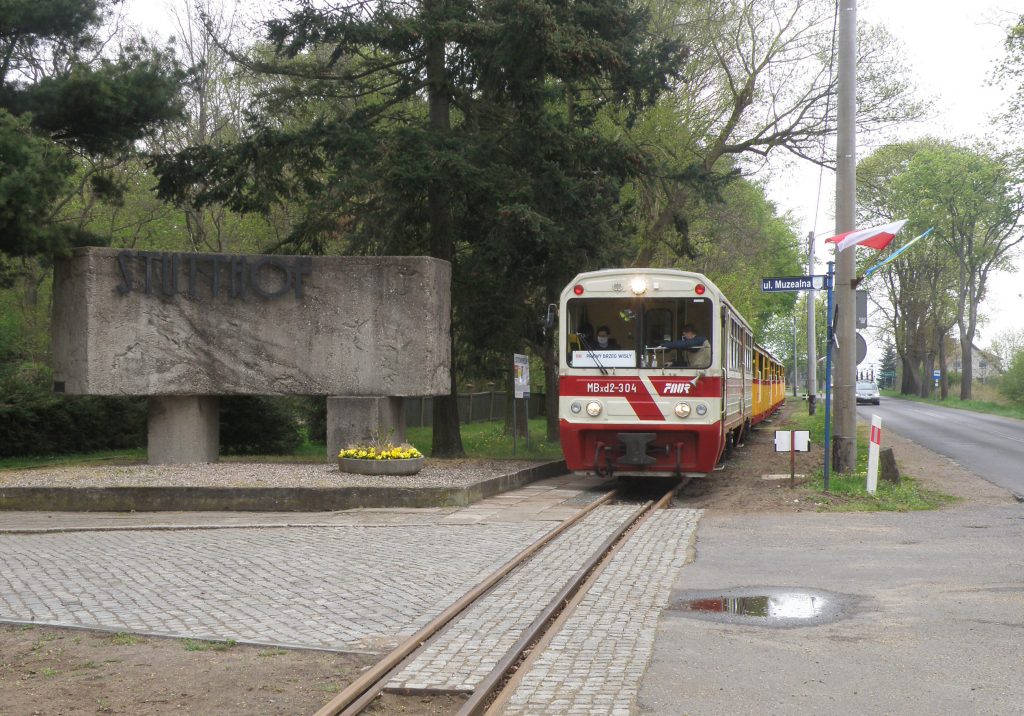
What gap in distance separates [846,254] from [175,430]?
36.5ft

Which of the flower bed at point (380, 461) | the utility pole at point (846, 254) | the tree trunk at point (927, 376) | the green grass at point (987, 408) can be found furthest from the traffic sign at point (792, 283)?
the tree trunk at point (927, 376)

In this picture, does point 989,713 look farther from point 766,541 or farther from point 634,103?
point 634,103

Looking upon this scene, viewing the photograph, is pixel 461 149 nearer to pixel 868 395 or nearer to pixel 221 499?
pixel 221 499

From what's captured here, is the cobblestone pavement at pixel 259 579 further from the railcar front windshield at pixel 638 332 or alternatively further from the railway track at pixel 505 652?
the railcar front windshield at pixel 638 332

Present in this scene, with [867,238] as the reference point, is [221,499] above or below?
below

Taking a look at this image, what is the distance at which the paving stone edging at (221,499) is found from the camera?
48.9ft

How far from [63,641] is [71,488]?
854 centimetres

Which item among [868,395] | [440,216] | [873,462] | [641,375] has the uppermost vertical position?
[440,216]

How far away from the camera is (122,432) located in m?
26.8

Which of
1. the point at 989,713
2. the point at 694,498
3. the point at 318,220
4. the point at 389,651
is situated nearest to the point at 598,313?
the point at 694,498

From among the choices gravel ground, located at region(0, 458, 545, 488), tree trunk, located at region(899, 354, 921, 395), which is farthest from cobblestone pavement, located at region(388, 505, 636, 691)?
tree trunk, located at region(899, 354, 921, 395)

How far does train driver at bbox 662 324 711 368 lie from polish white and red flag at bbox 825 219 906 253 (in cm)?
230

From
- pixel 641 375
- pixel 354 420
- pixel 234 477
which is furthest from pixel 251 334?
pixel 641 375

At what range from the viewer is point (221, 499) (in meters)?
15.0
